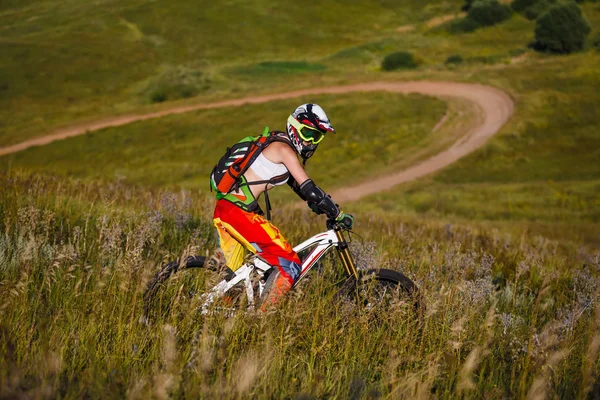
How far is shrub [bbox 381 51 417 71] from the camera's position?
4688 cm

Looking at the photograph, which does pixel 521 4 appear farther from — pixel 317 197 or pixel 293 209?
pixel 317 197

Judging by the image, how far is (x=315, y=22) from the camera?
69312 millimetres

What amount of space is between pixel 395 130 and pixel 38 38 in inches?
1814

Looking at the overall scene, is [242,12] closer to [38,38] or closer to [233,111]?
[38,38]

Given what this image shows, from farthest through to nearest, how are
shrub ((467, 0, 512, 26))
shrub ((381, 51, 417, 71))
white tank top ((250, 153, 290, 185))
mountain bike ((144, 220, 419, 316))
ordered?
shrub ((467, 0, 512, 26)) < shrub ((381, 51, 417, 71)) < white tank top ((250, 153, 290, 185)) < mountain bike ((144, 220, 419, 316))

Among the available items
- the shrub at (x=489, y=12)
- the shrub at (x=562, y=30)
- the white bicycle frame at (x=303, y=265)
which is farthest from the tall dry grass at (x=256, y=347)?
the shrub at (x=489, y=12)

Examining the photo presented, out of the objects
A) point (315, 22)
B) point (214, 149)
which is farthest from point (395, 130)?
point (315, 22)

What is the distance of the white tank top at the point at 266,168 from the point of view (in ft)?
16.1

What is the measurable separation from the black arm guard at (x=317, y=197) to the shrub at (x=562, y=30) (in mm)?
45515

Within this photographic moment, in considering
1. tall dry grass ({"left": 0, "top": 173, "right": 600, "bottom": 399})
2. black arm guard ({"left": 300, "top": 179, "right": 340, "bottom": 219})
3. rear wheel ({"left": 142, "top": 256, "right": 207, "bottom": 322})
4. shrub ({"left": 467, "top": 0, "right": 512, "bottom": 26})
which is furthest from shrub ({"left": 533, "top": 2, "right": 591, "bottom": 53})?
rear wheel ({"left": 142, "top": 256, "right": 207, "bottom": 322})

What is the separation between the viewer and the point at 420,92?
1334 inches

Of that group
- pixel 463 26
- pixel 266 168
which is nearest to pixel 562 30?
pixel 463 26

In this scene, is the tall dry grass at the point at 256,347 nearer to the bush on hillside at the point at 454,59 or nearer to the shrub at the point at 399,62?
the bush on hillside at the point at 454,59

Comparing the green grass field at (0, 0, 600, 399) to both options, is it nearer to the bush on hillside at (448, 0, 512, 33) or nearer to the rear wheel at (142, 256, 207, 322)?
the rear wheel at (142, 256, 207, 322)
